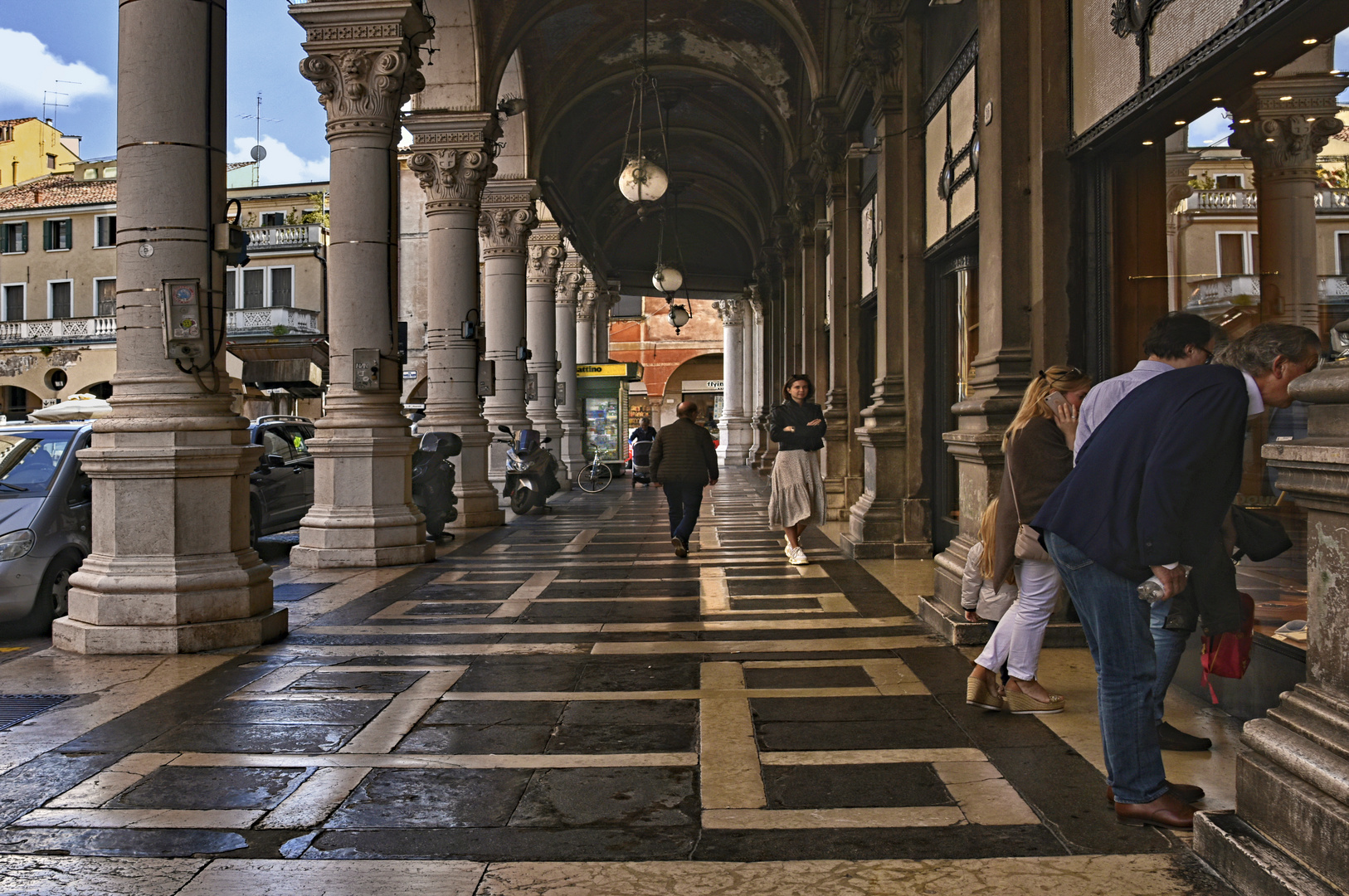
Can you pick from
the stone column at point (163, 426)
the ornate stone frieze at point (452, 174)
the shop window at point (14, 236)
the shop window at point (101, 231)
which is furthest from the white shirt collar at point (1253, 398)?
the shop window at point (14, 236)

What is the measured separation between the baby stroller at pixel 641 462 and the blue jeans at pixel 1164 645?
786 inches

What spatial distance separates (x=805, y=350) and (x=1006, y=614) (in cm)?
1310

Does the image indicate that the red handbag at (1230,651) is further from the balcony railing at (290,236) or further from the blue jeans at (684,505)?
the balcony railing at (290,236)

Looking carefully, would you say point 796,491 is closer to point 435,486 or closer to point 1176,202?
point 435,486

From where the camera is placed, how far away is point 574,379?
90.6ft

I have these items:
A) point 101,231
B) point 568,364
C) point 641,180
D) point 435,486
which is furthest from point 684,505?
point 101,231

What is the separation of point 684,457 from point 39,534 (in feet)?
18.5

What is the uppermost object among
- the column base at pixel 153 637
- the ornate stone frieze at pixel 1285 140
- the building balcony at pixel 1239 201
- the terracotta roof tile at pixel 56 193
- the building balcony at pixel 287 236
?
the terracotta roof tile at pixel 56 193

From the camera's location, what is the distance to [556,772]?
3.92m

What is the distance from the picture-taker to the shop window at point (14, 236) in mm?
42594

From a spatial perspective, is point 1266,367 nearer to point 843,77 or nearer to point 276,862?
point 276,862

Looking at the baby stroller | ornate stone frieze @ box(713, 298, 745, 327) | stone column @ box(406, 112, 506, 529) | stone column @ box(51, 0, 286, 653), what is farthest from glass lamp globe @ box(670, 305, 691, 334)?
stone column @ box(51, 0, 286, 653)

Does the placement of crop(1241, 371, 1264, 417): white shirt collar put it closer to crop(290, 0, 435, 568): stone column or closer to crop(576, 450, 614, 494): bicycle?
crop(290, 0, 435, 568): stone column

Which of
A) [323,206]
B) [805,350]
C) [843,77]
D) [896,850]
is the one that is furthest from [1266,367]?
[323,206]
